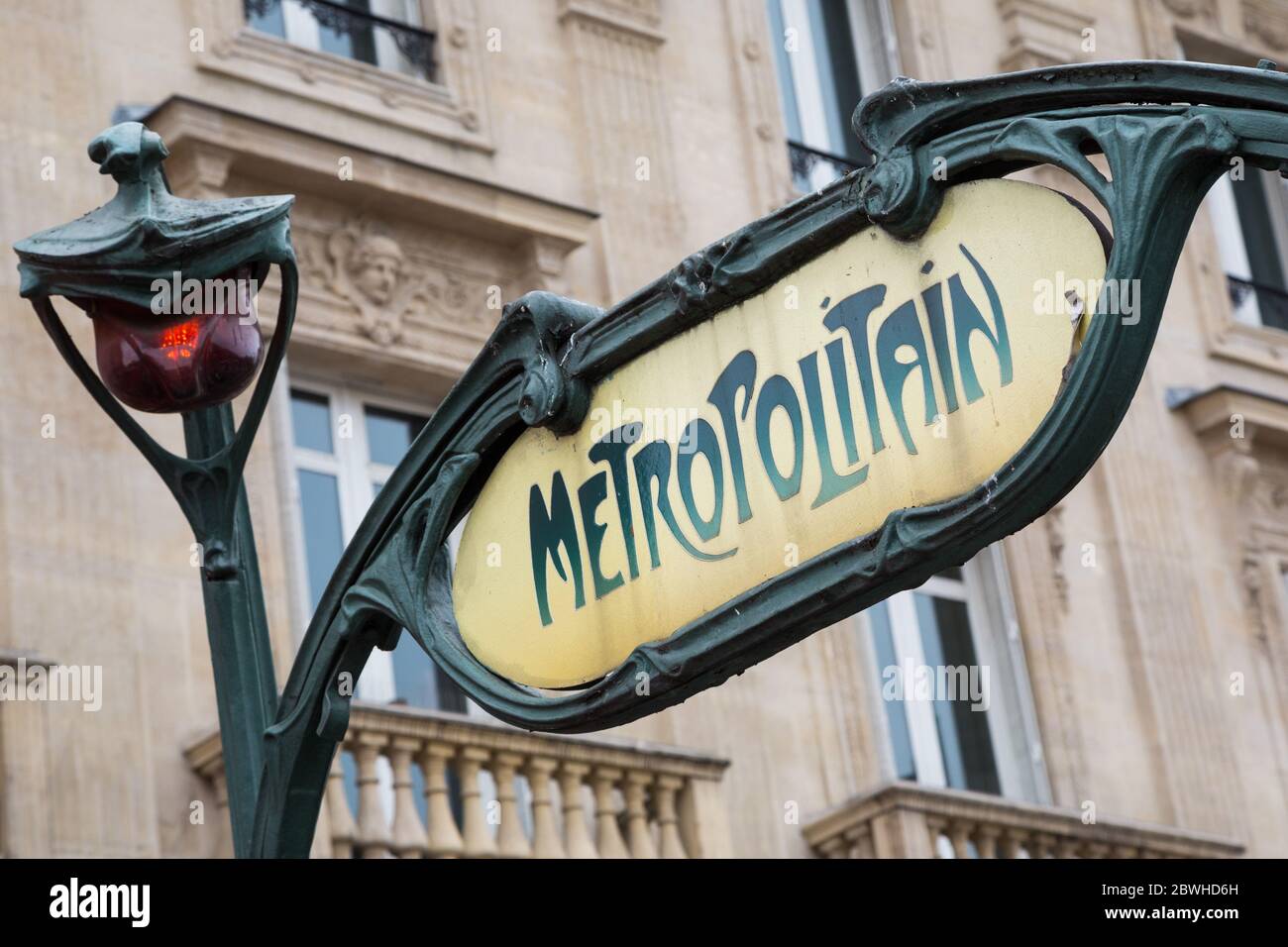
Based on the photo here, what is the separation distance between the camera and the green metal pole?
15.6ft

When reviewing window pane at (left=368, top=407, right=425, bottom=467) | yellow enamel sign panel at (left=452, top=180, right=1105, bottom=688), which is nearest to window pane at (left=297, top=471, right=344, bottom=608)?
window pane at (left=368, top=407, right=425, bottom=467)

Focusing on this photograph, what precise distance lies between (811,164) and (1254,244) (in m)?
4.04

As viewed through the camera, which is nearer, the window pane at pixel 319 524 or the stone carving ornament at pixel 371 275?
the window pane at pixel 319 524

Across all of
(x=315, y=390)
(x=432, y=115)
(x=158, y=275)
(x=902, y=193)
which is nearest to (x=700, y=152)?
(x=432, y=115)

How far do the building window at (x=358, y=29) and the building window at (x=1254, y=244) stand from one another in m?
5.94

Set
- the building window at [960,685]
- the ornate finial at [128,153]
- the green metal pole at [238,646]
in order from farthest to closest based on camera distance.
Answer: the building window at [960,685], the ornate finial at [128,153], the green metal pole at [238,646]

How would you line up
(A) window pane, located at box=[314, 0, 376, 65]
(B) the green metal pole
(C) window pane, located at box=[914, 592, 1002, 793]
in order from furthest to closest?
(C) window pane, located at box=[914, 592, 1002, 793] → (A) window pane, located at box=[314, 0, 376, 65] → (B) the green metal pole

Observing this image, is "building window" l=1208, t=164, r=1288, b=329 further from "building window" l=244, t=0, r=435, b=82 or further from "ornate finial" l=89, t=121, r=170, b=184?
"ornate finial" l=89, t=121, r=170, b=184

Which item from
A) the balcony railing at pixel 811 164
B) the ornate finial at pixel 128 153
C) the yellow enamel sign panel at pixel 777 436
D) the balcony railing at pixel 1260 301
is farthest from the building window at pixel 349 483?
the yellow enamel sign panel at pixel 777 436

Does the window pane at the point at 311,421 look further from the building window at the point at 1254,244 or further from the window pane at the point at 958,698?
the building window at the point at 1254,244

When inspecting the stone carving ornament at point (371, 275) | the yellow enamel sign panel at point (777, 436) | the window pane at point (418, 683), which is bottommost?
the yellow enamel sign panel at point (777, 436)

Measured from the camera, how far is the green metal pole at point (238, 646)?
4758 mm

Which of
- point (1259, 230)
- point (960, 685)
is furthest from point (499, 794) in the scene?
point (1259, 230)

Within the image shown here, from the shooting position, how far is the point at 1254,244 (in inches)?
694
